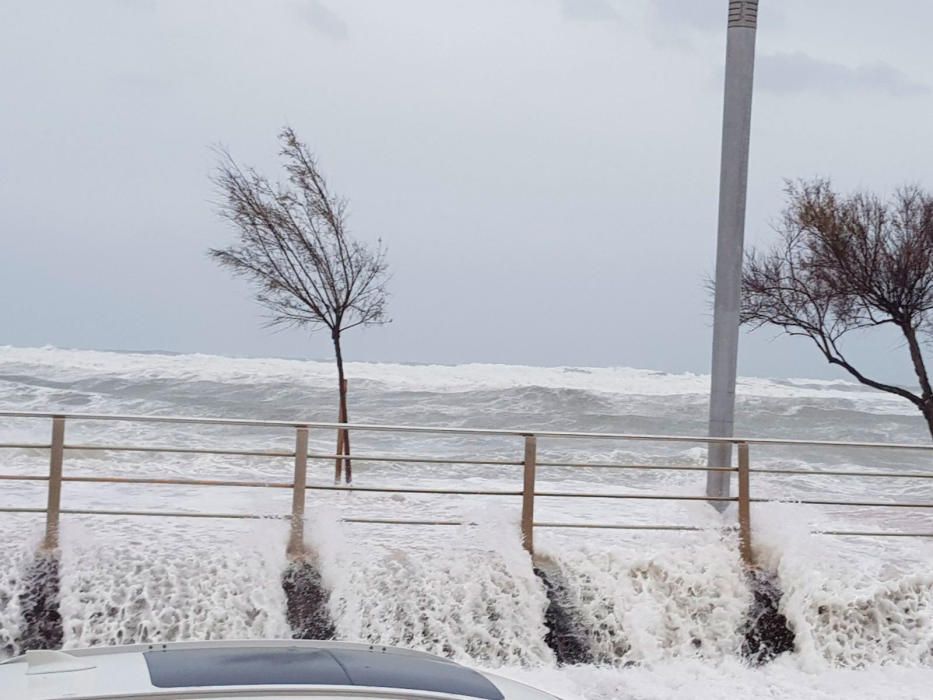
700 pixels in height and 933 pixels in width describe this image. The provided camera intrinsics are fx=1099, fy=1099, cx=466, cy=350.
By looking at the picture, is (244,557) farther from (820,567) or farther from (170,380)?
(170,380)

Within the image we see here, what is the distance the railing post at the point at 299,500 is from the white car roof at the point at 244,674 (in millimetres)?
5565

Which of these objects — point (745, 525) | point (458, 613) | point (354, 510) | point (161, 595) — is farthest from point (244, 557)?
point (745, 525)

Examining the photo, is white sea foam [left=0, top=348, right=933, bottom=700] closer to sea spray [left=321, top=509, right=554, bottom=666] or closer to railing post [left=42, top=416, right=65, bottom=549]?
sea spray [left=321, top=509, right=554, bottom=666]

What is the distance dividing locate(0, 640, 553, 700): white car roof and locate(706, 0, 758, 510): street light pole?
7.42 meters

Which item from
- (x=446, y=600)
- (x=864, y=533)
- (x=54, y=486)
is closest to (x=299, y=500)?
(x=446, y=600)

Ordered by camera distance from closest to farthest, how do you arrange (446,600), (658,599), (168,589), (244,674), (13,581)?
(244,674)
(13,581)
(168,589)
(446,600)
(658,599)

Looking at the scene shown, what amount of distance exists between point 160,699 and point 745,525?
7934 millimetres

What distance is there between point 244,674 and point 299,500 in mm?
6227

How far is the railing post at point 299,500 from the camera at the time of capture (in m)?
9.45

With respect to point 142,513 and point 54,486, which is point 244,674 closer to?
point 142,513

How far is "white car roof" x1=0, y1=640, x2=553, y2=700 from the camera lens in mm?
3217

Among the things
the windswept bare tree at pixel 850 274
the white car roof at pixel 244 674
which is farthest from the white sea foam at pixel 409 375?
the white car roof at pixel 244 674

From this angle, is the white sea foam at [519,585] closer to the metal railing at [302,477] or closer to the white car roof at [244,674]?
the metal railing at [302,477]

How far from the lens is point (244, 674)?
3.41 m
